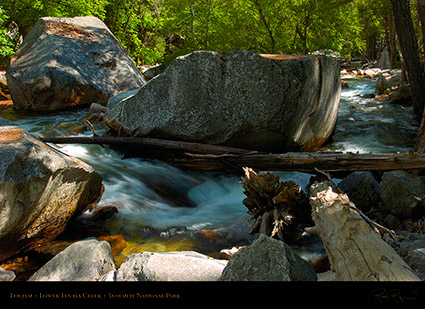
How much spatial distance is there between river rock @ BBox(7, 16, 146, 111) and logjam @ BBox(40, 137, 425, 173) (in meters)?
4.00

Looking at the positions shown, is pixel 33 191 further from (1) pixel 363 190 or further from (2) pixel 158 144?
(1) pixel 363 190

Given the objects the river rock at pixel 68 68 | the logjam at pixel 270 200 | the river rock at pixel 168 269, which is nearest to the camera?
the river rock at pixel 168 269

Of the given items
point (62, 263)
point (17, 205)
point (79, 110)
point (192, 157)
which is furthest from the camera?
point (79, 110)

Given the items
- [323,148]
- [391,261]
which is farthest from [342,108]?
[391,261]

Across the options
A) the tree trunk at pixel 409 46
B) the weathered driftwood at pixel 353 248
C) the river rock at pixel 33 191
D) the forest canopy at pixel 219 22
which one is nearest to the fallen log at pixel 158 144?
the river rock at pixel 33 191

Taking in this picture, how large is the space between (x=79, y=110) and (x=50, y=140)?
12.9 ft

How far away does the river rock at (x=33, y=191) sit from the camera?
3.15 metres

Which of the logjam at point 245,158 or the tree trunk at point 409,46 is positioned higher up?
the tree trunk at point 409,46

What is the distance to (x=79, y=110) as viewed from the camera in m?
9.95

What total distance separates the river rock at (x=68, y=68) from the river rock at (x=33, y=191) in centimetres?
597

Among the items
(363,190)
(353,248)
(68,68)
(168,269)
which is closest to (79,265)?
(168,269)

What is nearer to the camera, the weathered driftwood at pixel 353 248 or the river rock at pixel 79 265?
the weathered driftwood at pixel 353 248

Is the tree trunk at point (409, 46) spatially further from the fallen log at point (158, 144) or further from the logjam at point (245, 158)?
the fallen log at point (158, 144)
